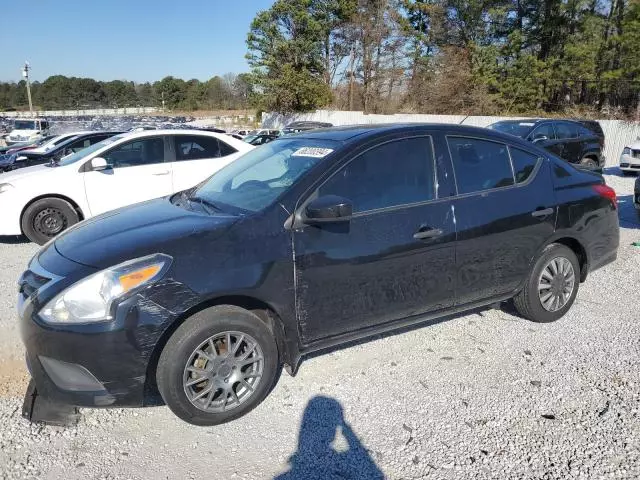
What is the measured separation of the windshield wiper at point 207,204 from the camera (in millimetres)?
3205

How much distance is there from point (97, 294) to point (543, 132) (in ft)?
37.8

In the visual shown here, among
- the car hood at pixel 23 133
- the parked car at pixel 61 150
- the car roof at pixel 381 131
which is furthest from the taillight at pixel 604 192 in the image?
the car hood at pixel 23 133

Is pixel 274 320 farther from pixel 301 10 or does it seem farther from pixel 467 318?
pixel 301 10

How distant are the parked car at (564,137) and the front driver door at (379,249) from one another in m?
9.03

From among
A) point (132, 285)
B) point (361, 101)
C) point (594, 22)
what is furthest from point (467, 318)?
point (361, 101)

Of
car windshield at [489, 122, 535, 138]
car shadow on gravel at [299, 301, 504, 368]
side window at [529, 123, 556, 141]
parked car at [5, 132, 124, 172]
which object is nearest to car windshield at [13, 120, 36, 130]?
parked car at [5, 132, 124, 172]

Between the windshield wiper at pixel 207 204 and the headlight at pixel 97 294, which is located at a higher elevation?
the windshield wiper at pixel 207 204

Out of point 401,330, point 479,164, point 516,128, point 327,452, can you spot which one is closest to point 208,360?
point 327,452

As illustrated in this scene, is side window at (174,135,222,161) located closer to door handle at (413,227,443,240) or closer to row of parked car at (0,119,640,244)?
row of parked car at (0,119,640,244)

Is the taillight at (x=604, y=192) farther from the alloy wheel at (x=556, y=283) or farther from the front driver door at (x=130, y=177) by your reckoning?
the front driver door at (x=130, y=177)

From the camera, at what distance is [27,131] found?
1030 inches

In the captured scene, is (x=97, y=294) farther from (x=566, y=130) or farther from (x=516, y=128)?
(x=566, y=130)

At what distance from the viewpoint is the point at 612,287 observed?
16.3 feet

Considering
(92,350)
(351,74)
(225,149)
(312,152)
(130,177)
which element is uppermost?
(351,74)
